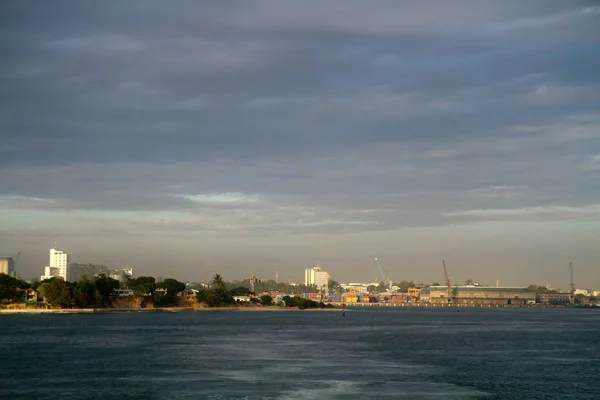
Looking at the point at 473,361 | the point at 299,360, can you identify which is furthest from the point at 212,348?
the point at 473,361

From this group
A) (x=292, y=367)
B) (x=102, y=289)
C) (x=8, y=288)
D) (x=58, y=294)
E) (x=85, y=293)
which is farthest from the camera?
(x=102, y=289)

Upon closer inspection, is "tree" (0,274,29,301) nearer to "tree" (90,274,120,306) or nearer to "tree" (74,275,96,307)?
"tree" (74,275,96,307)

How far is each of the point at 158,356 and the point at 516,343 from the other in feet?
163

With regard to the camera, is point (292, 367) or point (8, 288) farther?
point (8, 288)

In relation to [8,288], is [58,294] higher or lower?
lower

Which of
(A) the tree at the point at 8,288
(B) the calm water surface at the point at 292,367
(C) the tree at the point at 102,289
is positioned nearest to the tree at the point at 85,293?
(C) the tree at the point at 102,289

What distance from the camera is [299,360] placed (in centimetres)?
6244

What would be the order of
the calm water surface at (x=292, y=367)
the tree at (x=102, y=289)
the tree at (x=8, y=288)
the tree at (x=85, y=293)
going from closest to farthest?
the calm water surface at (x=292, y=367) < the tree at (x=8, y=288) < the tree at (x=85, y=293) < the tree at (x=102, y=289)

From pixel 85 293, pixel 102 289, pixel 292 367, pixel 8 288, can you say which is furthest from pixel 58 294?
pixel 292 367

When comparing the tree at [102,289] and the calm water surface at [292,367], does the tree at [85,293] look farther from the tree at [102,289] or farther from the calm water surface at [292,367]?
the calm water surface at [292,367]

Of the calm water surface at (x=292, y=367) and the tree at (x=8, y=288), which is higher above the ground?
the tree at (x=8, y=288)

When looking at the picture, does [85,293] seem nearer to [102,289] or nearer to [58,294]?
[102,289]

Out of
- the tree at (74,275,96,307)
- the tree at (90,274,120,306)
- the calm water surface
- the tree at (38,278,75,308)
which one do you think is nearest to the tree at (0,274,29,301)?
the tree at (38,278,75,308)

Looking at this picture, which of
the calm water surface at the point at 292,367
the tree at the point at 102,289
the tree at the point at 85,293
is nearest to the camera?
the calm water surface at the point at 292,367
